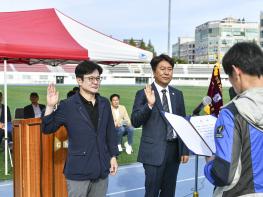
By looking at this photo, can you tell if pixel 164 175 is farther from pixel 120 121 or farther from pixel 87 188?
pixel 120 121

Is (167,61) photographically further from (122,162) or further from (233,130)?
(122,162)

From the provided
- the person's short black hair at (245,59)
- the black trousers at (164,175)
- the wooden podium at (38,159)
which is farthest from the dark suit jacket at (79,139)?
the person's short black hair at (245,59)

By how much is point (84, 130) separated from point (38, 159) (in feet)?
3.44

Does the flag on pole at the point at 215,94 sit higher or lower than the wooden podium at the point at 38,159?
higher

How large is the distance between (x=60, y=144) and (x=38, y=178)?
0.43 metres

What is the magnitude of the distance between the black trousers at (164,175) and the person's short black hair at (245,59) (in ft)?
6.93

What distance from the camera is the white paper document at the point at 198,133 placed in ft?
8.75

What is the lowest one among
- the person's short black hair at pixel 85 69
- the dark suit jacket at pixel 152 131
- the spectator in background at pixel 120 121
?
the spectator in background at pixel 120 121

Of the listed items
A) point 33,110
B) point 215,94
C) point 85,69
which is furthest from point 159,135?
point 33,110

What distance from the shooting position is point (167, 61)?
167 inches

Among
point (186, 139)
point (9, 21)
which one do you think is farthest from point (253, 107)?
point (9, 21)

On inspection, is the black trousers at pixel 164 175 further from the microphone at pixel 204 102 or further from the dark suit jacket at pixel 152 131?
the microphone at pixel 204 102

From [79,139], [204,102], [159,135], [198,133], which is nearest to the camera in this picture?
[198,133]

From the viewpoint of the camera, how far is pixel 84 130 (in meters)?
3.54
